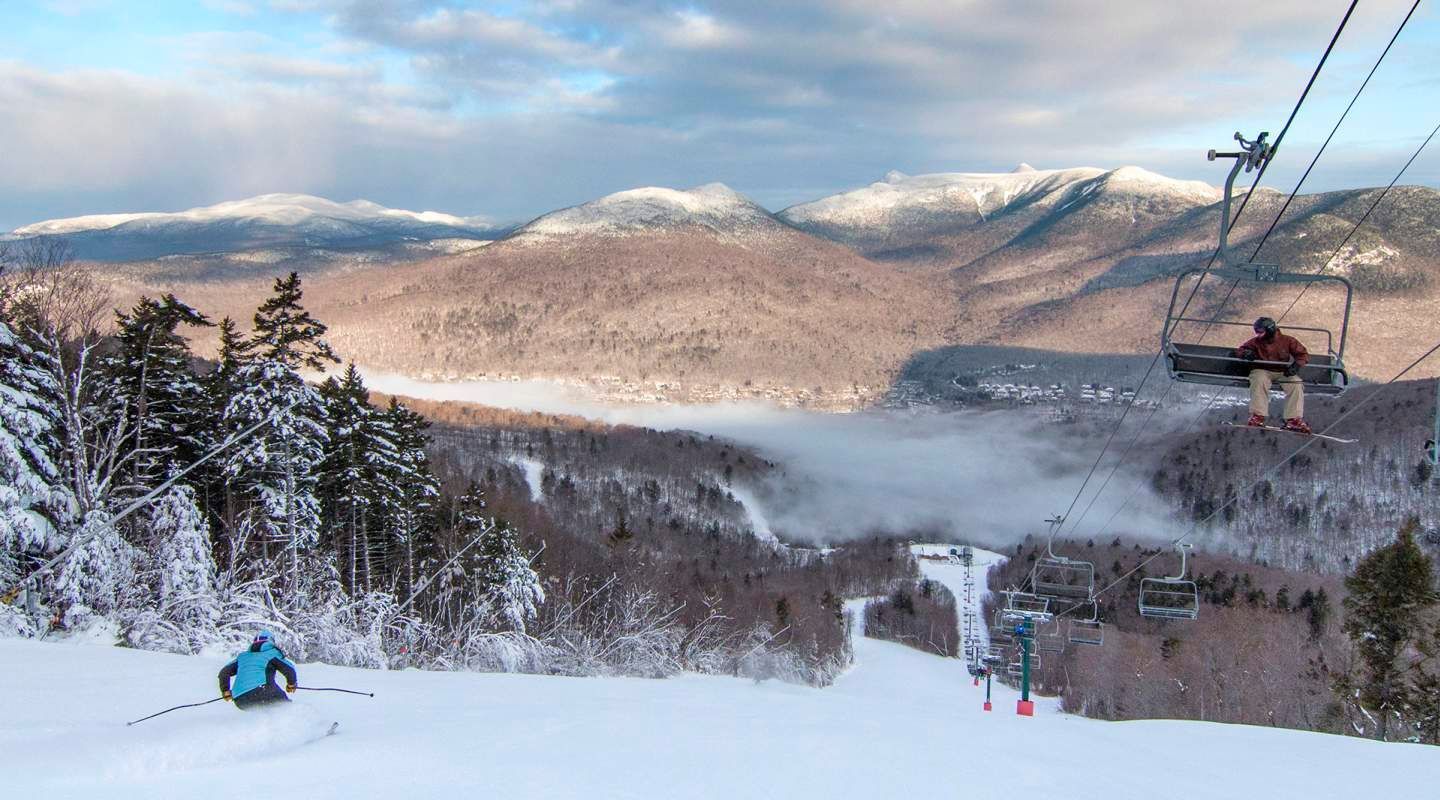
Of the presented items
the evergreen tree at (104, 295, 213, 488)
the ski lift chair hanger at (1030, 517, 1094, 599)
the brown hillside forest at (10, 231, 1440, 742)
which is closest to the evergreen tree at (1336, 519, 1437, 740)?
the brown hillside forest at (10, 231, 1440, 742)

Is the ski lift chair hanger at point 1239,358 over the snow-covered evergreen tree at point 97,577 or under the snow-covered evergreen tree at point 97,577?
over

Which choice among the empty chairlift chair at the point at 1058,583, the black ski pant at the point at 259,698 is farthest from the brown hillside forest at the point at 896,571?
the empty chairlift chair at the point at 1058,583

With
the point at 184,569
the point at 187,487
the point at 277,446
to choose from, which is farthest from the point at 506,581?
the point at 184,569

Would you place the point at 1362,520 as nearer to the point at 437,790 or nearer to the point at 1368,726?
the point at 1368,726

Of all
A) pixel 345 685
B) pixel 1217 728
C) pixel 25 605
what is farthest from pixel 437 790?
pixel 1217 728

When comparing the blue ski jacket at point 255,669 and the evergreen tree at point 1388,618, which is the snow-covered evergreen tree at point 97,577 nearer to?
the blue ski jacket at point 255,669

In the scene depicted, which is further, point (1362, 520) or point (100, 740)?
point (1362, 520)

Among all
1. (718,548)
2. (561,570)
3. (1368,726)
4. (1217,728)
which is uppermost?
(1217,728)
